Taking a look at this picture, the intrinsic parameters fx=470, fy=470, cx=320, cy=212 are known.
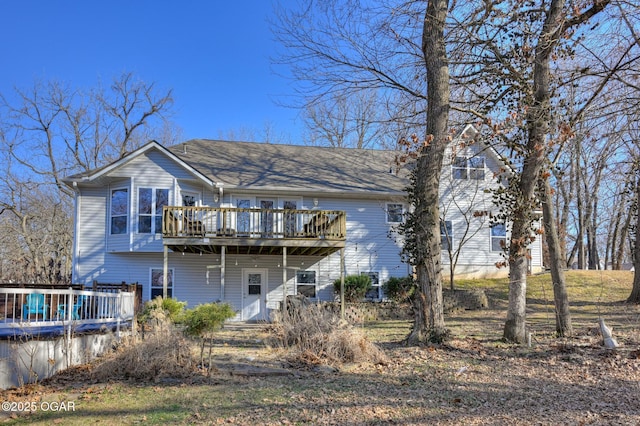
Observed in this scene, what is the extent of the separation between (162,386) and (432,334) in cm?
530

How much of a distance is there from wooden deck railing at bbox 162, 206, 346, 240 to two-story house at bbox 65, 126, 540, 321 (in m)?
0.04

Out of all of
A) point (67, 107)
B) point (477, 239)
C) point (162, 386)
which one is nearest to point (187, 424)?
point (162, 386)

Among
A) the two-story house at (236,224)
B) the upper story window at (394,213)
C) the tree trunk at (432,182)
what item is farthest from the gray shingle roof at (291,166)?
the tree trunk at (432,182)

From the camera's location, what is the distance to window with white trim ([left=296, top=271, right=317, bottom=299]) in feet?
63.2

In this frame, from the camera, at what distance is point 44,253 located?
3189cm

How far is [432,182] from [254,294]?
10855 millimetres

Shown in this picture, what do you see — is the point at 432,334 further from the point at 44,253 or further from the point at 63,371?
the point at 44,253

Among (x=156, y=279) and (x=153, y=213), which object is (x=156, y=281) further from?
(x=153, y=213)

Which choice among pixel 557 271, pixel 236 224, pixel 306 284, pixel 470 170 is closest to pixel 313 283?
pixel 306 284

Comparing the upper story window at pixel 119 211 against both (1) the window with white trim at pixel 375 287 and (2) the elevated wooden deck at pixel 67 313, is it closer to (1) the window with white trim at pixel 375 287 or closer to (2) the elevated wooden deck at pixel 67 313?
(2) the elevated wooden deck at pixel 67 313

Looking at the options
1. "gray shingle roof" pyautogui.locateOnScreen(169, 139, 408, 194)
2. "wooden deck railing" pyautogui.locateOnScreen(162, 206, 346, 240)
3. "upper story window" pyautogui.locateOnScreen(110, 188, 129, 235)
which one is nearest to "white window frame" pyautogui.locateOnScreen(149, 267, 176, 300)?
"upper story window" pyautogui.locateOnScreen(110, 188, 129, 235)

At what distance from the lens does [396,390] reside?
6.65 metres

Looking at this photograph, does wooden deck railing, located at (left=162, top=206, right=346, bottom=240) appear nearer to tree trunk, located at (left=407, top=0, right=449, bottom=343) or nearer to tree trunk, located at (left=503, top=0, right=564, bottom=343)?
tree trunk, located at (left=407, top=0, right=449, bottom=343)

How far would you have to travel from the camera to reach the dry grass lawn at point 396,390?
18.3 ft
